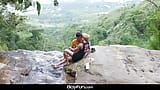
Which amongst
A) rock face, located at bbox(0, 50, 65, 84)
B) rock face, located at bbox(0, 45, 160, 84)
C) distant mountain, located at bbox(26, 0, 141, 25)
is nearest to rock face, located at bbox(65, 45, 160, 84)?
rock face, located at bbox(0, 45, 160, 84)

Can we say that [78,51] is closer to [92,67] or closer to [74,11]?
[92,67]

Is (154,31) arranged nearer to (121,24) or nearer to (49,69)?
(121,24)

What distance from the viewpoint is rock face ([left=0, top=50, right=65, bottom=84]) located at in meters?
2.50

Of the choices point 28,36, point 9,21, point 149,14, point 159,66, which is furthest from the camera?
point 9,21

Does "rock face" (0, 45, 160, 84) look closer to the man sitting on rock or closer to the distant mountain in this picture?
the man sitting on rock

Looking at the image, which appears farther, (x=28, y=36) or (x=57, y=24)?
(x=28, y=36)

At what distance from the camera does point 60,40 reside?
274 centimetres

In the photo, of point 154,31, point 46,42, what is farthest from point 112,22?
point 46,42

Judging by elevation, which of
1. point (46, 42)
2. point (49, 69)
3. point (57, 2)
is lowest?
point (49, 69)

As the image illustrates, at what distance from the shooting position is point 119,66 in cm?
261

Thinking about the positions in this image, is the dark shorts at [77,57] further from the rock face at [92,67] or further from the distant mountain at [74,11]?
the distant mountain at [74,11]

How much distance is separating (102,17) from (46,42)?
0.43 metres

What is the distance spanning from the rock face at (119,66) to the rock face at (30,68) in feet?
0.38

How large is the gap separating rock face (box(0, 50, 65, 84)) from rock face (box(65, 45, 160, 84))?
0.12 m
